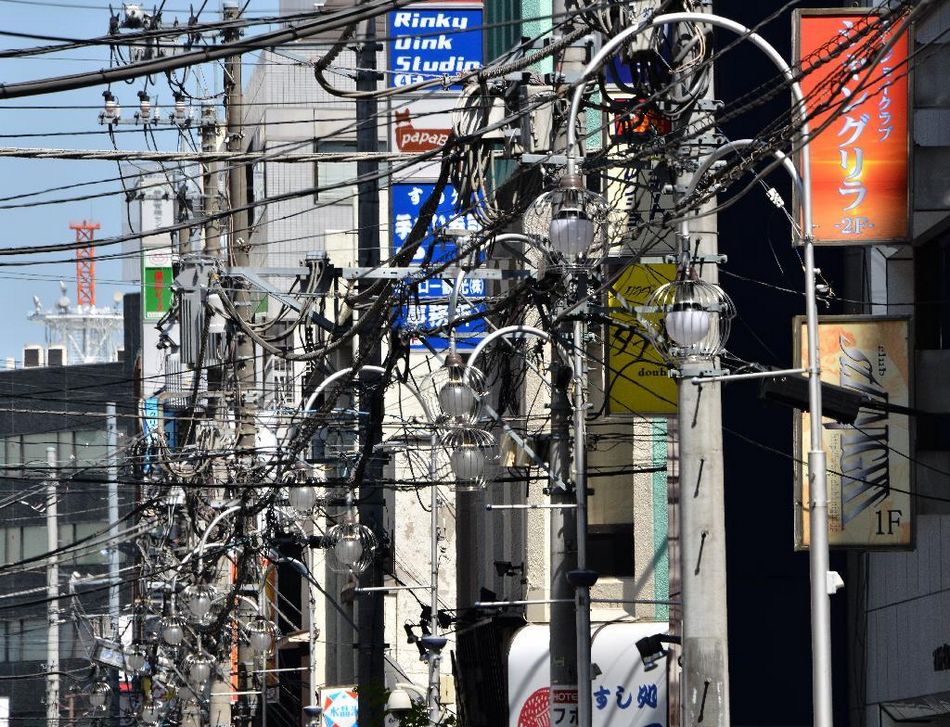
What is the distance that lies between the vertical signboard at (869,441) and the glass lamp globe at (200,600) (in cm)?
2674

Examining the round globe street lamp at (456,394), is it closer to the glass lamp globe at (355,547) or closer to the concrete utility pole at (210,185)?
the glass lamp globe at (355,547)

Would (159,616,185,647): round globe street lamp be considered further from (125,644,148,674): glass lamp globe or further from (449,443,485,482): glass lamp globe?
(449,443,485,482): glass lamp globe

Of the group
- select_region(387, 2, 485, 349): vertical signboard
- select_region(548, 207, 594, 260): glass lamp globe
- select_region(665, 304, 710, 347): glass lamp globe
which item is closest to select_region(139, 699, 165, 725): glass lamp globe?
select_region(387, 2, 485, 349): vertical signboard

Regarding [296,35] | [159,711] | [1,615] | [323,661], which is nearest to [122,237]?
[296,35]

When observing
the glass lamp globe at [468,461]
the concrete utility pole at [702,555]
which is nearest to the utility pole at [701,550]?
the concrete utility pole at [702,555]

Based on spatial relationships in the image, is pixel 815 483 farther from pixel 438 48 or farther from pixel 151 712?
pixel 151 712

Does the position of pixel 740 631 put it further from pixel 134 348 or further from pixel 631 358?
pixel 134 348

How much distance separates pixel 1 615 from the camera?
11219 centimetres

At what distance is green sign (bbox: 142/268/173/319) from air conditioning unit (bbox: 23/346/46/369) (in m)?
35.9

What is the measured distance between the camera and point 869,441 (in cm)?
2261

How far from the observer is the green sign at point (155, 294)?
118562 millimetres

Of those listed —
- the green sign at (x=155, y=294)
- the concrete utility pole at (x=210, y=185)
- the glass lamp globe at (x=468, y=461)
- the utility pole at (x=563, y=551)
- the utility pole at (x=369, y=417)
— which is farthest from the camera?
the green sign at (x=155, y=294)

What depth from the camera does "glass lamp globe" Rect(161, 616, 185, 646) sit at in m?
54.0

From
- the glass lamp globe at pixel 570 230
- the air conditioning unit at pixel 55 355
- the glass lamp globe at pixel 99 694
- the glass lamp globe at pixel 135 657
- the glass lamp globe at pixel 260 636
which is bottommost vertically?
the glass lamp globe at pixel 99 694
